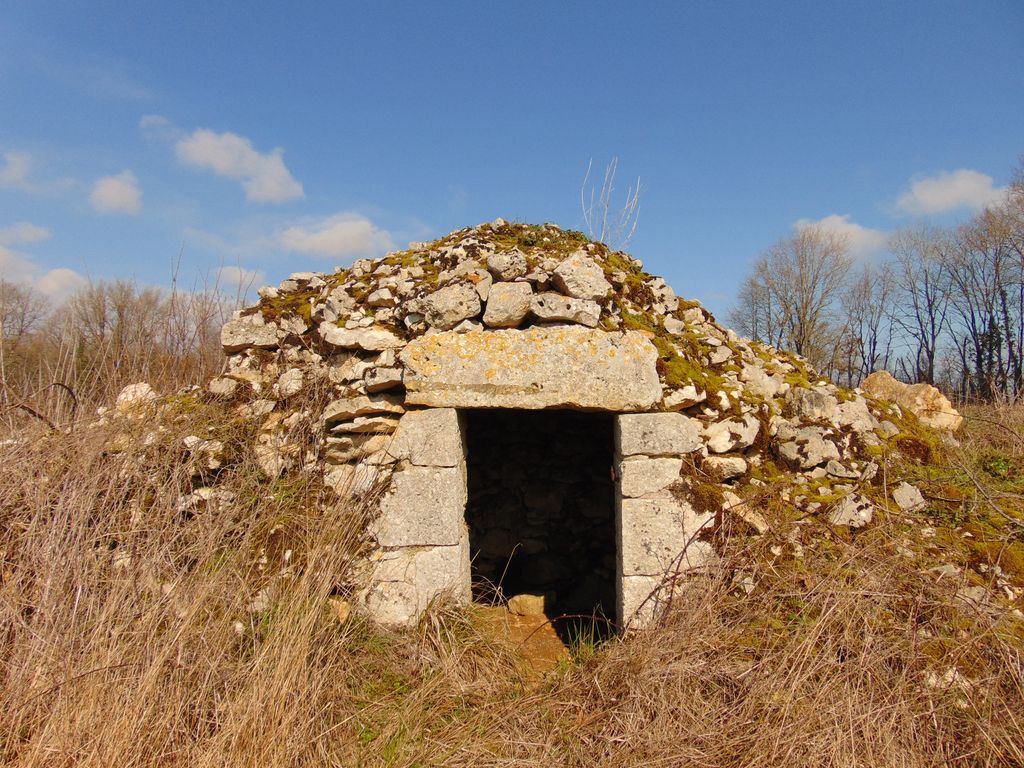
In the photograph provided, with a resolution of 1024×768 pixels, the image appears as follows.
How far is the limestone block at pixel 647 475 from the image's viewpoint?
3.50 m

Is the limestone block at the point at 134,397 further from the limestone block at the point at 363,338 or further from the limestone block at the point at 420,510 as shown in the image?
the limestone block at the point at 420,510

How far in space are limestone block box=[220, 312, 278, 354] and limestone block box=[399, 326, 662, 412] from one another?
1277mm

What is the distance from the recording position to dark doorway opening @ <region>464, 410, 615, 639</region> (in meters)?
5.64

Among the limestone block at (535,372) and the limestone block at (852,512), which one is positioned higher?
the limestone block at (535,372)

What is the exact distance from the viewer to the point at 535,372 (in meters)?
3.59

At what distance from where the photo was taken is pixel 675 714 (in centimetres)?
259

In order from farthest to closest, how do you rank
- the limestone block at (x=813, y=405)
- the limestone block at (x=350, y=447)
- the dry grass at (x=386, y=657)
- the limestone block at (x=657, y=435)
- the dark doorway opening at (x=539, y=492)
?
1. the dark doorway opening at (x=539, y=492)
2. the limestone block at (x=813, y=405)
3. the limestone block at (x=350, y=447)
4. the limestone block at (x=657, y=435)
5. the dry grass at (x=386, y=657)

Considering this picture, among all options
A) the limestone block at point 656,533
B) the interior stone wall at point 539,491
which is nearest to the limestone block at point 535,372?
the limestone block at point 656,533

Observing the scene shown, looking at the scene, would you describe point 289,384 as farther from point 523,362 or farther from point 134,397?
point 523,362

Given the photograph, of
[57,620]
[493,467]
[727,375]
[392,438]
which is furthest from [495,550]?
[57,620]

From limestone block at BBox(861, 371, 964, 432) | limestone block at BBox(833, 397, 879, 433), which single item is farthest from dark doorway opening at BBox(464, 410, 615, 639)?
limestone block at BBox(861, 371, 964, 432)

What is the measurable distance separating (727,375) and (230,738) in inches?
139

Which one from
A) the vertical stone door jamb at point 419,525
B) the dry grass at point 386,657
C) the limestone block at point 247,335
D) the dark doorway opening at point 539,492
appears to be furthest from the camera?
the dark doorway opening at point 539,492

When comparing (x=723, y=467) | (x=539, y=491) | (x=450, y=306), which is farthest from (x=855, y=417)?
(x=450, y=306)
